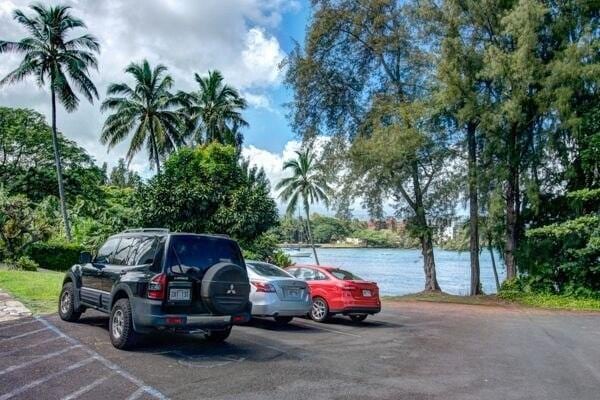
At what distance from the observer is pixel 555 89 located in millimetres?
19344

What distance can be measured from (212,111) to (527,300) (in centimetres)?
2675

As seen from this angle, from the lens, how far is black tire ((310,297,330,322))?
1266 centimetres

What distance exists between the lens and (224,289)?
318 inches

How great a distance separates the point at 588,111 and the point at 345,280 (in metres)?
12.8

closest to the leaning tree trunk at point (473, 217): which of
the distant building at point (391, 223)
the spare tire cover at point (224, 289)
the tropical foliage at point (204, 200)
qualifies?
the distant building at point (391, 223)

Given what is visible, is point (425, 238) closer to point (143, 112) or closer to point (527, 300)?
point (527, 300)

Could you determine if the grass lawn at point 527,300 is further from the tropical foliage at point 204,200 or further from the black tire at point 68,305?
the black tire at point 68,305

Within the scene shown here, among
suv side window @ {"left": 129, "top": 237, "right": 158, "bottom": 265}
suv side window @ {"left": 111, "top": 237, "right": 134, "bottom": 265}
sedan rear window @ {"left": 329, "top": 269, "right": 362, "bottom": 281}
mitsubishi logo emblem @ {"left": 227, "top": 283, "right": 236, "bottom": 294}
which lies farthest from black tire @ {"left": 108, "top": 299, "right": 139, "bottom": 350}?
sedan rear window @ {"left": 329, "top": 269, "right": 362, "bottom": 281}

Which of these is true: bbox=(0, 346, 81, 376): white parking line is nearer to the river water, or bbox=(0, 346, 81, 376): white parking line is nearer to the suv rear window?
the suv rear window

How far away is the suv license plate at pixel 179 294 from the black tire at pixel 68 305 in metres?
3.39

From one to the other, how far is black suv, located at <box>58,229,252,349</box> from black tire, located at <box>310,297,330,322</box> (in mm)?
4302

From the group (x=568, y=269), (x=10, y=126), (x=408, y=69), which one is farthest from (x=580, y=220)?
(x=10, y=126)

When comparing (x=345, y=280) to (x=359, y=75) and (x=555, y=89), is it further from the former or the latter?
(x=359, y=75)

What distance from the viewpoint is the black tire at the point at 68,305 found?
10.2 meters
